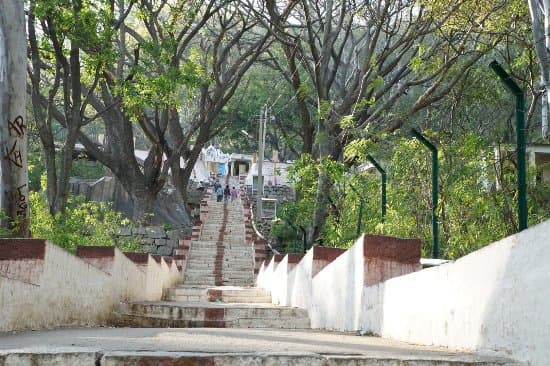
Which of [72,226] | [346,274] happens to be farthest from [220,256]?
[346,274]

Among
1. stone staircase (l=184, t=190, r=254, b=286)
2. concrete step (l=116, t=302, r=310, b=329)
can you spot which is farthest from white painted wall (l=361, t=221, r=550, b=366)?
stone staircase (l=184, t=190, r=254, b=286)

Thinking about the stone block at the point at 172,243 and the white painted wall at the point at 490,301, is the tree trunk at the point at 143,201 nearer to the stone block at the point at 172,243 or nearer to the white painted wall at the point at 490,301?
the stone block at the point at 172,243

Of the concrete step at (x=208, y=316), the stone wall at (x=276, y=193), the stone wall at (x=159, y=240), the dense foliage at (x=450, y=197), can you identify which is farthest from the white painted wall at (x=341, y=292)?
the stone wall at (x=276, y=193)

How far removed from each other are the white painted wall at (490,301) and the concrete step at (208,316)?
4.65 meters

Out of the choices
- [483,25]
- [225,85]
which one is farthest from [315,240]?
[225,85]

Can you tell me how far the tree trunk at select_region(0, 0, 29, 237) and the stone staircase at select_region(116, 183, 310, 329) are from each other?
2033 millimetres

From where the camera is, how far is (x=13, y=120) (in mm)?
11469

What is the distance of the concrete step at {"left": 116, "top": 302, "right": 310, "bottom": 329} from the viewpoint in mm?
10594

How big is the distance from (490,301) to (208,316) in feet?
23.5

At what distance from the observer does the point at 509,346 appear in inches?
158

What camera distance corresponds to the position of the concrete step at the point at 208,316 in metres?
10.6

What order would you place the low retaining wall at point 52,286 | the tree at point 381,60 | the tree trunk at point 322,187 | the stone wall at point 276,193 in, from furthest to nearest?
the stone wall at point 276,193 < the tree trunk at point 322,187 < the tree at point 381,60 < the low retaining wall at point 52,286

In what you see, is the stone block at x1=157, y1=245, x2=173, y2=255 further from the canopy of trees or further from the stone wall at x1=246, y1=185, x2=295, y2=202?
the stone wall at x1=246, y1=185, x2=295, y2=202

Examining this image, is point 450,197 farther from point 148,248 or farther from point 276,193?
point 276,193
